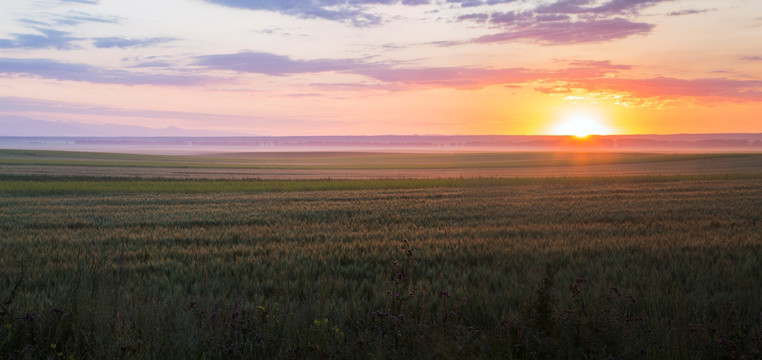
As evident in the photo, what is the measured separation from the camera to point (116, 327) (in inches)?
225

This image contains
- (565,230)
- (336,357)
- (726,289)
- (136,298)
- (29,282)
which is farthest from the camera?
(565,230)

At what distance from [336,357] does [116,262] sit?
284 inches

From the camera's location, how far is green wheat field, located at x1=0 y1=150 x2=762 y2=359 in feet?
18.2

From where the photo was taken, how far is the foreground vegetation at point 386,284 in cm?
557

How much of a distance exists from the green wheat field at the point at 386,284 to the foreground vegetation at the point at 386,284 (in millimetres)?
33

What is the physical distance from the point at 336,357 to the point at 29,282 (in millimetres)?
6311

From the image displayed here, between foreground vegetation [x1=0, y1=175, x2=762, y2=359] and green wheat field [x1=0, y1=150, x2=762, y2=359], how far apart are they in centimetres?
3

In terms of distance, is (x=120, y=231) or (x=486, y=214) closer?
(x=120, y=231)

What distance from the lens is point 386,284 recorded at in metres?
8.33

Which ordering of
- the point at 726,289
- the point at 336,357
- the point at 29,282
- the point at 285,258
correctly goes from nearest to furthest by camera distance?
1. the point at 336,357
2. the point at 726,289
3. the point at 29,282
4. the point at 285,258

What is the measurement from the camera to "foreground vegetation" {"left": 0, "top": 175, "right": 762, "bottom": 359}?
5.57m

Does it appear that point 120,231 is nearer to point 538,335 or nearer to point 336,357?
point 336,357

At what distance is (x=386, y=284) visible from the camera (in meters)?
8.33

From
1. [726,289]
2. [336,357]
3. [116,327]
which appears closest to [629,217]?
[726,289]
